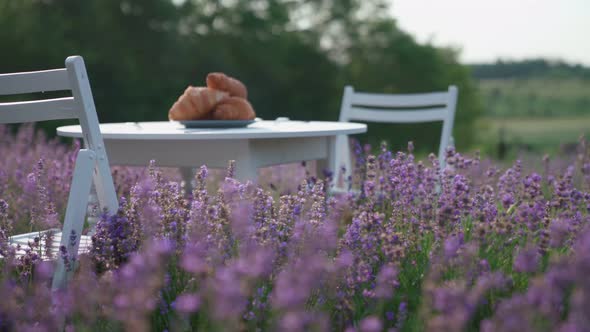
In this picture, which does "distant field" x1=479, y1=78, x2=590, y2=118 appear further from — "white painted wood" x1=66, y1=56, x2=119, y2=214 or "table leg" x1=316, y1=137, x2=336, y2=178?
"white painted wood" x1=66, y1=56, x2=119, y2=214

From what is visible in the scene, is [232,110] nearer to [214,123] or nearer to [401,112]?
[214,123]

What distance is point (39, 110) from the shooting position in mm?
2391

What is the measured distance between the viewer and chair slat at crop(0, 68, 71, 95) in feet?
7.63

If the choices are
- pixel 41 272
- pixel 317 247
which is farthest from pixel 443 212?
pixel 41 272

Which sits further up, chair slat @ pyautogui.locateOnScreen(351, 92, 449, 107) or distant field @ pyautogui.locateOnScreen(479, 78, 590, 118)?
distant field @ pyautogui.locateOnScreen(479, 78, 590, 118)

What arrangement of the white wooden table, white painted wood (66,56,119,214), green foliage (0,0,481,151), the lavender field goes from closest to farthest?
the lavender field → white painted wood (66,56,119,214) → the white wooden table → green foliage (0,0,481,151)

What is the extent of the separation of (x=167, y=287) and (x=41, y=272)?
22.1 inches

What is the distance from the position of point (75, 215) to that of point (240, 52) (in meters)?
17.4

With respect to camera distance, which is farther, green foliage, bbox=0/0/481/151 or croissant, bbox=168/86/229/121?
green foliage, bbox=0/0/481/151

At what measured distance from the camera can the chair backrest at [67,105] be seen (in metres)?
2.29

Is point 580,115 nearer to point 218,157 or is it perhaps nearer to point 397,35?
point 397,35

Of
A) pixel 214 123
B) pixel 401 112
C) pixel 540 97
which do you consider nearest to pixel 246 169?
pixel 214 123

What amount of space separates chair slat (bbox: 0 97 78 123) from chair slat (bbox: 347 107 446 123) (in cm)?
258

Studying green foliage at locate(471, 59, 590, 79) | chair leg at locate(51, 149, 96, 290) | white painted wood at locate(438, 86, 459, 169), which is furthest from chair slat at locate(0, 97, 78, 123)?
green foliage at locate(471, 59, 590, 79)
